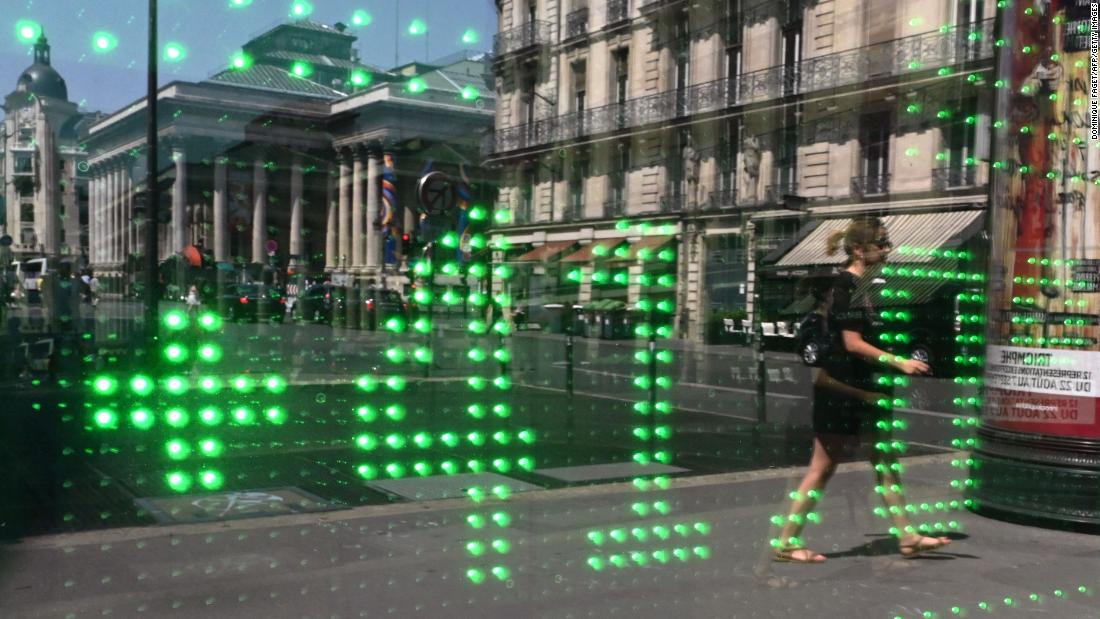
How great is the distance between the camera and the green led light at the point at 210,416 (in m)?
8.80

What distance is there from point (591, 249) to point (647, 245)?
0.90 feet

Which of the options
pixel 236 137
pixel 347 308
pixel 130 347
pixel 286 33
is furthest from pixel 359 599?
pixel 130 347

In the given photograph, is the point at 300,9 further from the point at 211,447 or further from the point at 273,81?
the point at 211,447

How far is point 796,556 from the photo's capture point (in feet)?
15.0

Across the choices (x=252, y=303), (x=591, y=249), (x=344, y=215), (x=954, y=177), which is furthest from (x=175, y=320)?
(x=954, y=177)

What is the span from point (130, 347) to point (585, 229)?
14.5ft

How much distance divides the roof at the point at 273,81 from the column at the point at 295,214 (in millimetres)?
280

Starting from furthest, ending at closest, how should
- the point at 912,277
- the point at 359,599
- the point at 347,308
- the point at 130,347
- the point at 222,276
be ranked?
the point at 130,347, the point at 912,277, the point at 347,308, the point at 222,276, the point at 359,599

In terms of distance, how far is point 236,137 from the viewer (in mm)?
4070

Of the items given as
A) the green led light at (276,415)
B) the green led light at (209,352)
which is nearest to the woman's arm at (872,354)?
the green led light at (209,352)

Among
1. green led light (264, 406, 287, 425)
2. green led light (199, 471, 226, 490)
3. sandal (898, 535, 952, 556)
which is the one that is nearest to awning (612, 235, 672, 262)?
sandal (898, 535, 952, 556)

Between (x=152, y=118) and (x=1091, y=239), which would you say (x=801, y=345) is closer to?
(x=1091, y=239)

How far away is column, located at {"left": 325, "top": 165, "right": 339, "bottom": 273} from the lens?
13.7 ft

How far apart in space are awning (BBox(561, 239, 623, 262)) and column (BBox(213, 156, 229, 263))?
4.84ft
